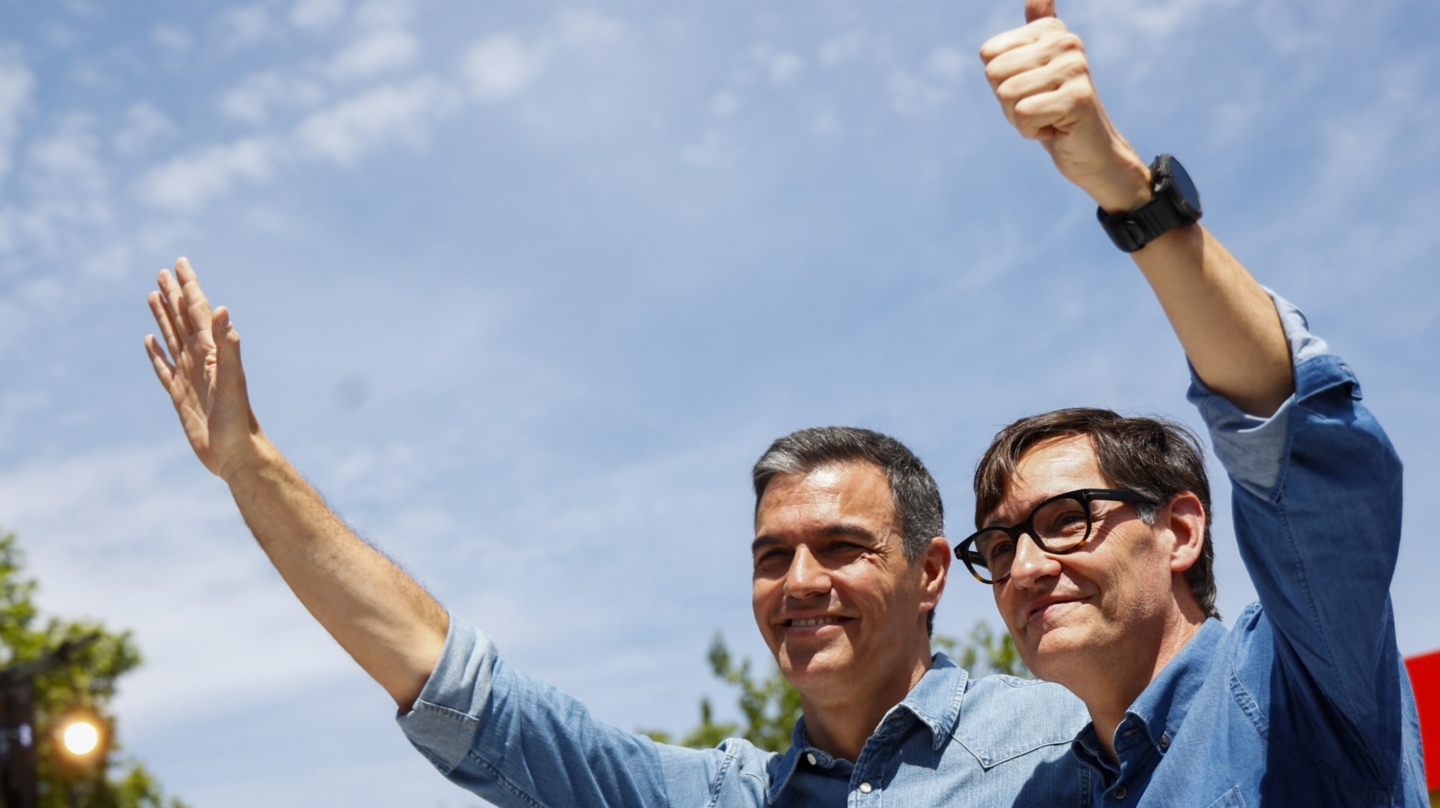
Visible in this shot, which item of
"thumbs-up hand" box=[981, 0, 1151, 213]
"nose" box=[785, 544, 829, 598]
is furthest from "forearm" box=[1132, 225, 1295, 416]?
"nose" box=[785, 544, 829, 598]

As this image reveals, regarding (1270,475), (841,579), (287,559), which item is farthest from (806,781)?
(1270,475)

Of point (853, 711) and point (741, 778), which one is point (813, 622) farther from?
point (741, 778)

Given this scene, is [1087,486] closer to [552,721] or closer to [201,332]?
[552,721]

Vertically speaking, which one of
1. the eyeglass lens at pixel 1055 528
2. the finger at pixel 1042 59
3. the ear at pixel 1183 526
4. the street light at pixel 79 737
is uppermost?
the street light at pixel 79 737

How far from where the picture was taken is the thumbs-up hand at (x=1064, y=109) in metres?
1.93

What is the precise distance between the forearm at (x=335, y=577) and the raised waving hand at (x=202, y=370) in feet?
0.23

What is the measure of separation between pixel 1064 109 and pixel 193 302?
8.04 feet

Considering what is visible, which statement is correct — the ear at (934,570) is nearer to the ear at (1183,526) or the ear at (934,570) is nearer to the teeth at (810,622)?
the teeth at (810,622)

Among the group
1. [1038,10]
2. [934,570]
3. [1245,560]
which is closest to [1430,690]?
→ [934,570]

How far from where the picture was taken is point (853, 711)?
3609 millimetres

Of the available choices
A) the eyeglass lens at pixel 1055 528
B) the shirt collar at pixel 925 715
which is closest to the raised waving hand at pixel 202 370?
the shirt collar at pixel 925 715

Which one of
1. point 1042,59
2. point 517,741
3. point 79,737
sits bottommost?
point 517,741

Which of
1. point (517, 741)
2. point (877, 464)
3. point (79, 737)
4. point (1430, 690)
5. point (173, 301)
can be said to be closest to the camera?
point (517, 741)

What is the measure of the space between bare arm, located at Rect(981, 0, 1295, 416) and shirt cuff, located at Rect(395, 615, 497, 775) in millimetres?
2030
